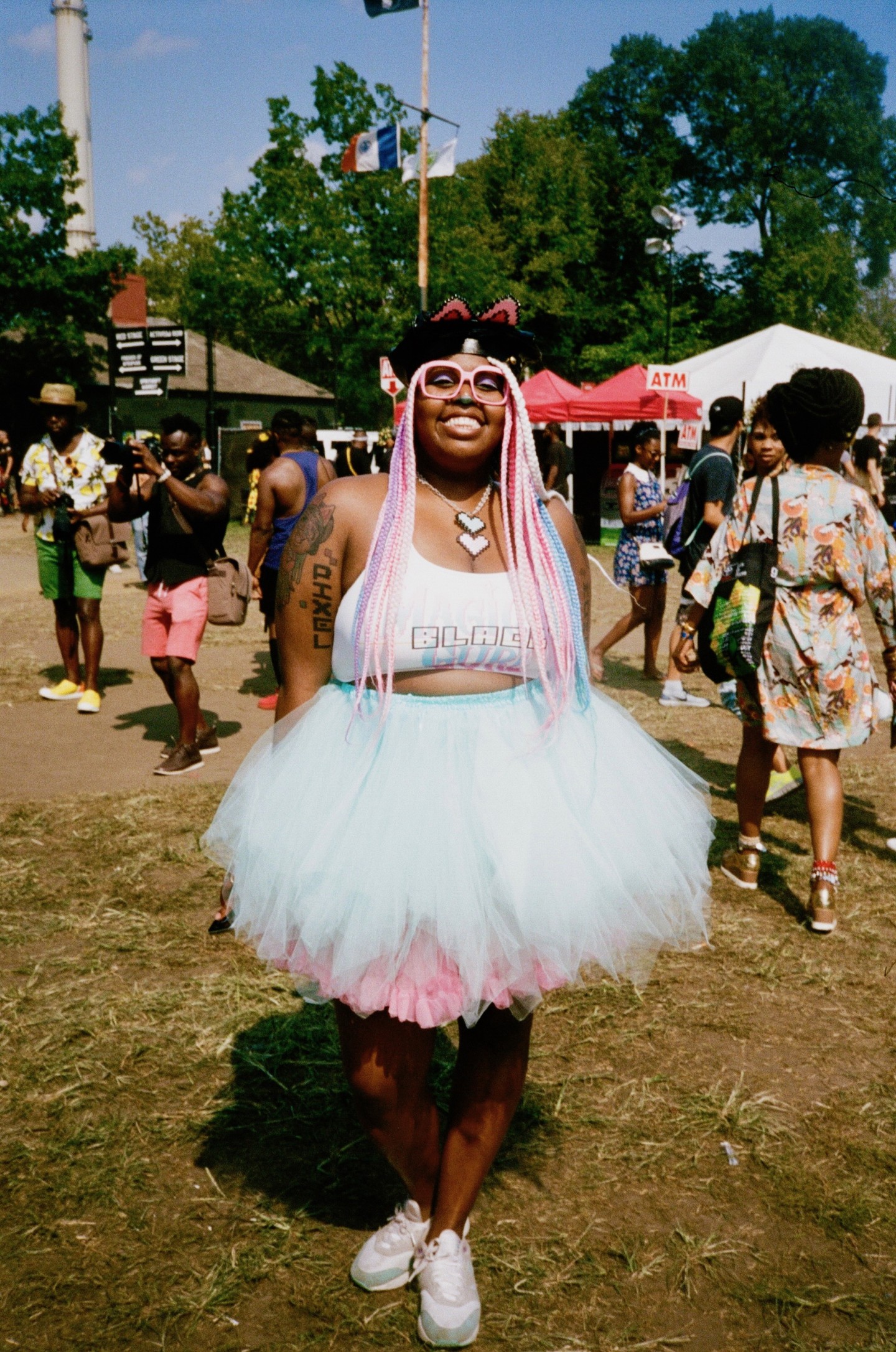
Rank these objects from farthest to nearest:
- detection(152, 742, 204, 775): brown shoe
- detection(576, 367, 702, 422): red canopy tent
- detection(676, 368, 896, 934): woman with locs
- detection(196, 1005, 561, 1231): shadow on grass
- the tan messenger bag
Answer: detection(576, 367, 702, 422): red canopy tent
the tan messenger bag
detection(152, 742, 204, 775): brown shoe
detection(676, 368, 896, 934): woman with locs
detection(196, 1005, 561, 1231): shadow on grass

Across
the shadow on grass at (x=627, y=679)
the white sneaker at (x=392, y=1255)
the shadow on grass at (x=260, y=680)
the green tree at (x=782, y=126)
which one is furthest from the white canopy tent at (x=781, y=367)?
the green tree at (x=782, y=126)

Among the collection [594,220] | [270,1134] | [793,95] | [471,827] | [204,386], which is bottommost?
[270,1134]

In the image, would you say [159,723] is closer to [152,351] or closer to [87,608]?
[87,608]

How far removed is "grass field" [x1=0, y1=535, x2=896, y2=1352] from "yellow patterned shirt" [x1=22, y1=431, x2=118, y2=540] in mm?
3899

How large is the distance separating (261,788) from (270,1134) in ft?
4.33

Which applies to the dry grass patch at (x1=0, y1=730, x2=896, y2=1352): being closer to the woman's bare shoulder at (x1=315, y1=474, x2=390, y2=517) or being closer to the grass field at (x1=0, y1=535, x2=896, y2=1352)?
the grass field at (x1=0, y1=535, x2=896, y2=1352)

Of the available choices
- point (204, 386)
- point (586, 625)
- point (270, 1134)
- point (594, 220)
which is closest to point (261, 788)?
point (586, 625)

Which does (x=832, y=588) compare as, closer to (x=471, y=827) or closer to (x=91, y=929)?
(x=471, y=827)

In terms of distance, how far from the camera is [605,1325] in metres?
2.38

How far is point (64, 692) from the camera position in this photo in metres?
8.54

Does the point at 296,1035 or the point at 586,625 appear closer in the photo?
the point at 586,625

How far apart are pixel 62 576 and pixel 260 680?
2.04 m

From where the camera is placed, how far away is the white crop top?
2299 millimetres

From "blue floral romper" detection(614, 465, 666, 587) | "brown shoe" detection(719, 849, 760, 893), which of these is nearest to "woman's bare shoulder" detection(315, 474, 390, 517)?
"brown shoe" detection(719, 849, 760, 893)
